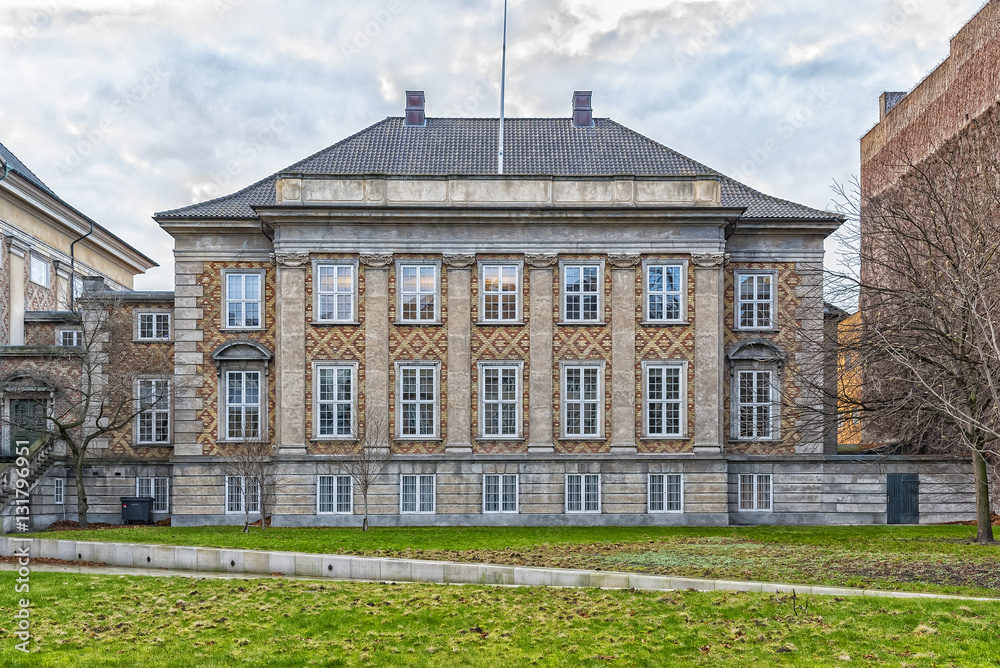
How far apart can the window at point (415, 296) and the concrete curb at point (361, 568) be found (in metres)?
14.3

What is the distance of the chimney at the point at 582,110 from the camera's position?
40562mm

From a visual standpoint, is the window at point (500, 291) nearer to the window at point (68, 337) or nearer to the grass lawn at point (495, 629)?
the window at point (68, 337)

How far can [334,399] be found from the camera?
34594 mm

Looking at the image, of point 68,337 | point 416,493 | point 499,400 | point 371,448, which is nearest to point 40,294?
point 68,337

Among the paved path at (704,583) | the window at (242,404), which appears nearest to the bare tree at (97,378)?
the window at (242,404)

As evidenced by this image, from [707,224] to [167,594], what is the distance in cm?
2385

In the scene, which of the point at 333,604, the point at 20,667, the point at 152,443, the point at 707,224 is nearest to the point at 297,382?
the point at 152,443

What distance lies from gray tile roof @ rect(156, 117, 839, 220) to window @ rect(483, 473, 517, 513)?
1103 cm

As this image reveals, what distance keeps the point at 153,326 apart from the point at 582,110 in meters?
19.6

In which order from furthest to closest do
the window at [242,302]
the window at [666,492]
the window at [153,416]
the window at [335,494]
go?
1. the window at [153,416]
2. the window at [242,302]
3. the window at [666,492]
4. the window at [335,494]

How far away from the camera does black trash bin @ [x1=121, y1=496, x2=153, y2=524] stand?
1384 inches

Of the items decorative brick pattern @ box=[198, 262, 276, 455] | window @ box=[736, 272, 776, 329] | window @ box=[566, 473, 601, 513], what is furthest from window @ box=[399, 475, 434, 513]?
window @ box=[736, 272, 776, 329]

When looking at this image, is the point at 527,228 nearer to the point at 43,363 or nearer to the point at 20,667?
the point at 43,363

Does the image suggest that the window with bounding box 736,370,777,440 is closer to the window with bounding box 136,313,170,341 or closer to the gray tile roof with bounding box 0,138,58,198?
the window with bounding box 136,313,170,341
